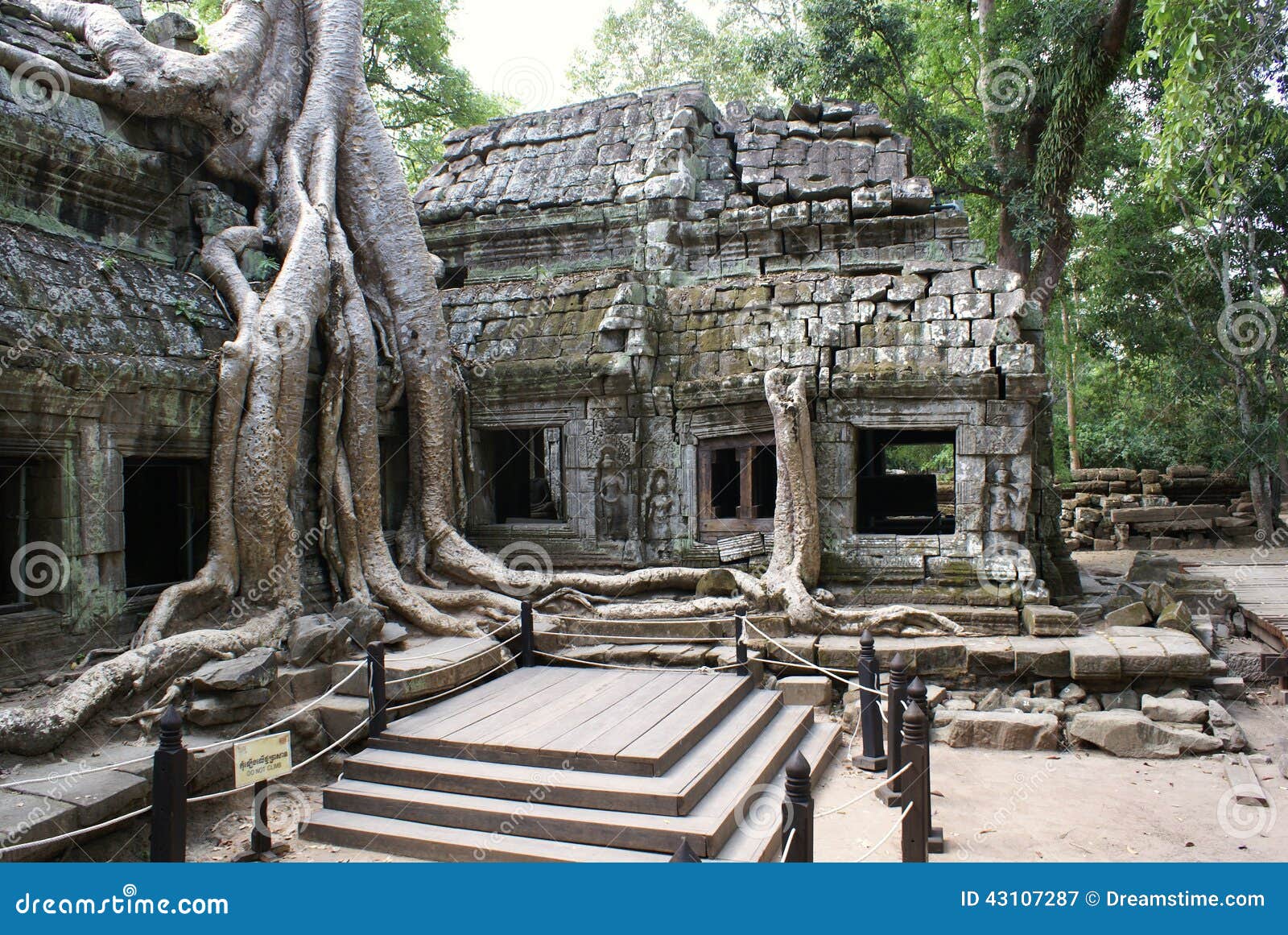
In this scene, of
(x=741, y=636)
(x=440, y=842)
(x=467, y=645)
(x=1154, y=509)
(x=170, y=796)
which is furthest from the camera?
(x=1154, y=509)

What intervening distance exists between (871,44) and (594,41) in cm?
1090

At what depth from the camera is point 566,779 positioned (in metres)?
5.00

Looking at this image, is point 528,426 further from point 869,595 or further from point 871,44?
point 871,44

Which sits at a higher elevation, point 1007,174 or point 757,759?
point 1007,174

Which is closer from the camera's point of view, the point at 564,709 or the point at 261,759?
the point at 261,759

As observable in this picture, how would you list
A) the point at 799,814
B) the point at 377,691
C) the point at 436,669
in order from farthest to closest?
the point at 436,669
the point at 377,691
the point at 799,814

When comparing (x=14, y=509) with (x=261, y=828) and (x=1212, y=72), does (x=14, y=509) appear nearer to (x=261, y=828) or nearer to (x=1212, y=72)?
(x=261, y=828)

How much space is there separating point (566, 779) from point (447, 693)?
1.71 meters

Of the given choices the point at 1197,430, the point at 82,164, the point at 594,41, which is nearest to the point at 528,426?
the point at 82,164

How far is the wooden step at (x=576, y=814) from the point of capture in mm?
4477

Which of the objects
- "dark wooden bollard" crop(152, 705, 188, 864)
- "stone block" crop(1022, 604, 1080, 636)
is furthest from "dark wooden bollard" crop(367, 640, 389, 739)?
"stone block" crop(1022, 604, 1080, 636)

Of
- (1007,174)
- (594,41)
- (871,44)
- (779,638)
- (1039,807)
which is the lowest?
(1039,807)

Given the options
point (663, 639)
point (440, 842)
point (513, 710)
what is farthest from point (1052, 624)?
point (440, 842)

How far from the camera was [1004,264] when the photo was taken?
13516mm
